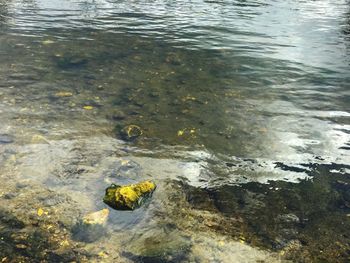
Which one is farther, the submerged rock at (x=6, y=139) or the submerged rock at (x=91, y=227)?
the submerged rock at (x=6, y=139)

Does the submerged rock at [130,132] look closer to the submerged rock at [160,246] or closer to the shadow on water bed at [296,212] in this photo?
the shadow on water bed at [296,212]

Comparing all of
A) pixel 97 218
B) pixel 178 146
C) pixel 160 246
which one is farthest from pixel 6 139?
pixel 160 246

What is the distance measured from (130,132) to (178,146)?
1.29m

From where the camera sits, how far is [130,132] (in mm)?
8359

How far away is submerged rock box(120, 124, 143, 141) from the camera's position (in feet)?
26.8

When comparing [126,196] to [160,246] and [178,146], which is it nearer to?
[160,246]

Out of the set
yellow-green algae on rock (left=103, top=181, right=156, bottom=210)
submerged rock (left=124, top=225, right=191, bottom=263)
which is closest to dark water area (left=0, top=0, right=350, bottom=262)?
submerged rock (left=124, top=225, right=191, bottom=263)

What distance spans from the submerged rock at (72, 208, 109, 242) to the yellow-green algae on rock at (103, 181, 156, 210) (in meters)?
0.22

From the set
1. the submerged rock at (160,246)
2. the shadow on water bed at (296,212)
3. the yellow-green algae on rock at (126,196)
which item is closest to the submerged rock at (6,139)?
the yellow-green algae on rock at (126,196)

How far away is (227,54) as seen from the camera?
15.2 m

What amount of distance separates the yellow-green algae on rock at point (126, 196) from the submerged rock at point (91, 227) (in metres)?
0.22

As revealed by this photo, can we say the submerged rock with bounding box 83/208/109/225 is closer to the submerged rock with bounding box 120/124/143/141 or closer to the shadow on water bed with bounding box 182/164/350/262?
the shadow on water bed with bounding box 182/164/350/262

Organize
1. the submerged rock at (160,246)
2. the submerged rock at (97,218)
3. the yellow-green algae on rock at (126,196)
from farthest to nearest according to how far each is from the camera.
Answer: the yellow-green algae on rock at (126,196) → the submerged rock at (97,218) → the submerged rock at (160,246)

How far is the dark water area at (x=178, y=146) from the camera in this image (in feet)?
17.1
